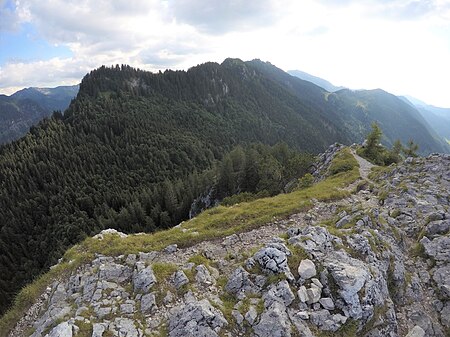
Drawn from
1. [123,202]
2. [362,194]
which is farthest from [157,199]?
[362,194]

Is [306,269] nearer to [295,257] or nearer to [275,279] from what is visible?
[295,257]

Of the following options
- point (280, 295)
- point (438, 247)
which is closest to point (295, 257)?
point (280, 295)

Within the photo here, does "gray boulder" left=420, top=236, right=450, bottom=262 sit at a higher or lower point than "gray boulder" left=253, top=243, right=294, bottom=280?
A: lower

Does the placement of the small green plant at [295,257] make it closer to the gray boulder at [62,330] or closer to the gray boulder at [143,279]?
the gray boulder at [143,279]

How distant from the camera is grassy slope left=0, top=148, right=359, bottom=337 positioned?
2234 centimetres

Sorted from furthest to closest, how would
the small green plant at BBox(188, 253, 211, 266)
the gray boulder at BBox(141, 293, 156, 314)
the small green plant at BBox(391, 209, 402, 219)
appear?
the small green plant at BBox(391, 209, 402, 219), the small green plant at BBox(188, 253, 211, 266), the gray boulder at BBox(141, 293, 156, 314)

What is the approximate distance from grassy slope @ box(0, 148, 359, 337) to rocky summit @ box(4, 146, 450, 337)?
2.01 ft

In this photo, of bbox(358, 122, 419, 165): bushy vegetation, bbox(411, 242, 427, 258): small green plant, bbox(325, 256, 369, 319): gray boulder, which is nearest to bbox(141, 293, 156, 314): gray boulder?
bbox(325, 256, 369, 319): gray boulder

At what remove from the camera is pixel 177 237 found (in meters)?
27.9

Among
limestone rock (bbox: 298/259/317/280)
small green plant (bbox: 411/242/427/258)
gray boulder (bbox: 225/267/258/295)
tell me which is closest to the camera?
gray boulder (bbox: 225/267/258/295)

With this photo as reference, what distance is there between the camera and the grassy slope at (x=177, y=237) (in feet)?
73.3

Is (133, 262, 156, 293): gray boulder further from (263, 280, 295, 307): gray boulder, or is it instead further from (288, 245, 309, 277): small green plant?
(288, 245, 309, 277): small green plant

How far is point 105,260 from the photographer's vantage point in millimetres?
24672

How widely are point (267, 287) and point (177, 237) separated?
11311 mm
